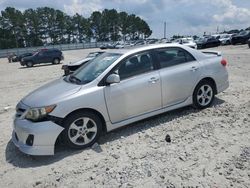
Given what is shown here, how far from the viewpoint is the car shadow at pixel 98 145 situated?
4.12m

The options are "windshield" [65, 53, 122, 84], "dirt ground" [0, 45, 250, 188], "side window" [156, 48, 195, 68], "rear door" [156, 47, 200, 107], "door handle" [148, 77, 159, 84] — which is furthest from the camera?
"side window" [156, 48, 195, 68]

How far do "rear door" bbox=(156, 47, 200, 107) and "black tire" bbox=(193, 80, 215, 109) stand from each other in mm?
198

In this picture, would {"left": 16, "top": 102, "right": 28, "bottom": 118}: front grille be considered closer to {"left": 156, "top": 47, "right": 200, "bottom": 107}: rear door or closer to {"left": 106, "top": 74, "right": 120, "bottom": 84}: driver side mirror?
{"left": 106, "top": 74, "right": 120, "bottom": 84}: driver side mirror

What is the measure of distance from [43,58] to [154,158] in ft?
81.3

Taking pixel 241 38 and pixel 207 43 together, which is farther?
pixel 207 43

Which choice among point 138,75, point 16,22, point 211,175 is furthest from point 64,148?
point 16,22

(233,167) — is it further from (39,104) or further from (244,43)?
(244,43)

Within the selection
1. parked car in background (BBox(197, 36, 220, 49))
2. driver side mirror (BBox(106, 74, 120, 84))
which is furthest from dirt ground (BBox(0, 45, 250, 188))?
parked car in background (BBox(197, 36, 220, 49))

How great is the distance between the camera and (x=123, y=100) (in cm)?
458

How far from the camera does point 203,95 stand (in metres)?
5.73

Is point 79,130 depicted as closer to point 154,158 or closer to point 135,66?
point 154,158

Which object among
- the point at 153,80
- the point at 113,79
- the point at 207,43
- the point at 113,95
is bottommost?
the point at 207,43

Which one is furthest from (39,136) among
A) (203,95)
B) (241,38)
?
(241,38)

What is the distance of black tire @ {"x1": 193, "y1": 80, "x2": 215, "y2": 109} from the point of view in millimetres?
5597
